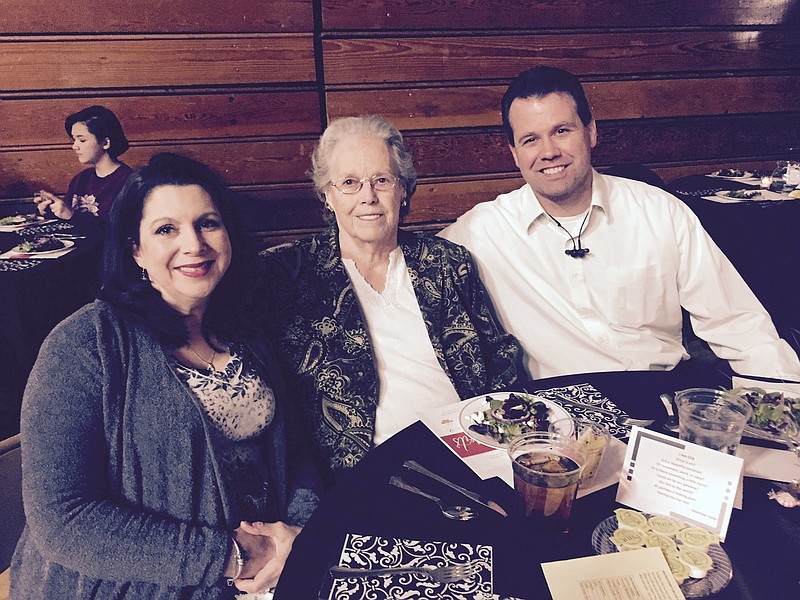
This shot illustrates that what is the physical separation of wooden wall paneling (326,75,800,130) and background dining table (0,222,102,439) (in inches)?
60.8

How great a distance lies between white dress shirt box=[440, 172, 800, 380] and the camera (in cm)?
198

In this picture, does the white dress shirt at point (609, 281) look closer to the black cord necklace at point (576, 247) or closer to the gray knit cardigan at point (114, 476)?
the black cord necklace at point (576, 247)

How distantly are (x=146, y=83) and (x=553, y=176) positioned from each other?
2186mm

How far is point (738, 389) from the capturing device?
1.16 m

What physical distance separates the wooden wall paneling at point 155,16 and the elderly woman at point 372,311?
5.00 feet

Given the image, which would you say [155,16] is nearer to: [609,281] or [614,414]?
[609,281]

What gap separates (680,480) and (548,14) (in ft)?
10.3

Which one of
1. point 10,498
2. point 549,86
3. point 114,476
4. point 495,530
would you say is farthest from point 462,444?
point 549,86

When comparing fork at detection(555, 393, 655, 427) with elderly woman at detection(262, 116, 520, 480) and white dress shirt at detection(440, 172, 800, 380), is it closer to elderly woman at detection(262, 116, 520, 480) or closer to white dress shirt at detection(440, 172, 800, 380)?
elderly woman at detection(262, 116, 520, 480)

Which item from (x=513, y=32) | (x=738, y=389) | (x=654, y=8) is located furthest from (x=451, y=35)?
(x=738, y=389)

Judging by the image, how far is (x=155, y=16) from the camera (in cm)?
282

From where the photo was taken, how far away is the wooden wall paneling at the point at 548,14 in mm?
3074

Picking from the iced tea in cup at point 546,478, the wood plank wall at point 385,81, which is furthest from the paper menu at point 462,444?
the wood plank wall at point 385,81

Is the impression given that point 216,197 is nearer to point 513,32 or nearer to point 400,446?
point 400,446
